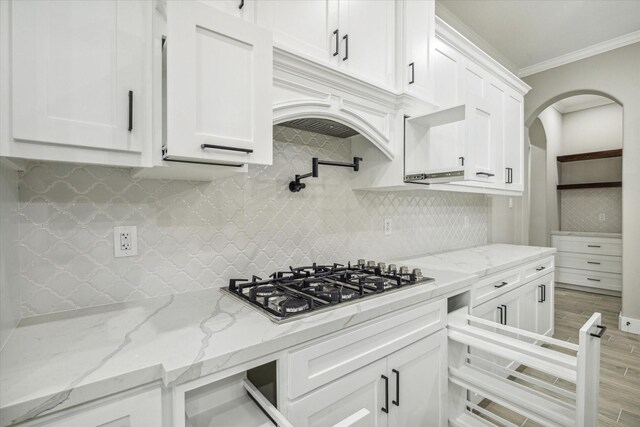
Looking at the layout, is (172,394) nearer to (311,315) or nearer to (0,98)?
→ (311,315)

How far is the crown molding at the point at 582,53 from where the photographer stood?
3.43 meters

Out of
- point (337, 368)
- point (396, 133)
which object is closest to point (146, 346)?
point (337, 368)

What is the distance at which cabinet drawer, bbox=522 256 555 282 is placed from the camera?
259 cm

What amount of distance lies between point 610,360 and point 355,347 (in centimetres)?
289

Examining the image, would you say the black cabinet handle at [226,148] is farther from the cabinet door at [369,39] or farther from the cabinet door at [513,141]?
the cabinet door at [513,141]

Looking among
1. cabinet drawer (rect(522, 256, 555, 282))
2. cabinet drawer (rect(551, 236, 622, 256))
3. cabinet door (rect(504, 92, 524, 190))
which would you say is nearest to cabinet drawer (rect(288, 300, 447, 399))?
cabinet drawer (rect(522, 256, 555, 282))

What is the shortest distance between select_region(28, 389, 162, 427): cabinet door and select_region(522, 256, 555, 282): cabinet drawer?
2.67 m

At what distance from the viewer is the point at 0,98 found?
0.81 meters

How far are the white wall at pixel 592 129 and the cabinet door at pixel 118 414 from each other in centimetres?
698

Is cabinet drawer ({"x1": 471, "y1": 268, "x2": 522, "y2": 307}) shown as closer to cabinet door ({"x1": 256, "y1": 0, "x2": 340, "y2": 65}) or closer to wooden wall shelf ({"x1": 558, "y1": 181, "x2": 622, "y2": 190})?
cabinet door ({"x1": 256, "y1": 0, "x2": 340, "y2": 65})

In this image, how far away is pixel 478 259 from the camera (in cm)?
246

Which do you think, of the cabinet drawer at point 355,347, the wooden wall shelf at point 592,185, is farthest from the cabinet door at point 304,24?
the wooden wall shelf at point 592,185

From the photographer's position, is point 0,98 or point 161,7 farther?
point 161,7

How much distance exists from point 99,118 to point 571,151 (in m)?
7.04
